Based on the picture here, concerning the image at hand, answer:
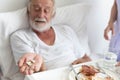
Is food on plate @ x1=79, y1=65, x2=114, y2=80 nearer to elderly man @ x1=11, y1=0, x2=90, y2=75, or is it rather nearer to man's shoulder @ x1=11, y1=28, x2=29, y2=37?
elderly man @ x1=11, y1=0, x2=90, y2=75

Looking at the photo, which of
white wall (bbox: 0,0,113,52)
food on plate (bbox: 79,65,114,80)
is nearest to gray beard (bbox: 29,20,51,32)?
white wall (bbox: 0,0,113,52)

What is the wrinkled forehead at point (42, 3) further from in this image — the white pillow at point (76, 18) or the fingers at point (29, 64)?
the fingers at point (29, 64)

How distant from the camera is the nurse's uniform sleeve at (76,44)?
6.18 feet

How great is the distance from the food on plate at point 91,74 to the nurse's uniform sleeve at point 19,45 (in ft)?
1.41

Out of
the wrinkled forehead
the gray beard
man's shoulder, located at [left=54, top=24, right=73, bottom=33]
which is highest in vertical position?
the wrinkled forehead

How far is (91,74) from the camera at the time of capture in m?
1.34

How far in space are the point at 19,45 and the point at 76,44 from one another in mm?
436

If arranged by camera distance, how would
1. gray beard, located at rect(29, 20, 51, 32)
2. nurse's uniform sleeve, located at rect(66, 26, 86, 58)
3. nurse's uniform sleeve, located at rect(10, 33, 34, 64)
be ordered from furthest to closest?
nurse's uniform sleeve, located at rect(66, 26, 86, 58) → gray beard, located at rect(29, 20, 51, 32) → nurse's uniform sleeve, located at rect(10, 33, 34, 64)

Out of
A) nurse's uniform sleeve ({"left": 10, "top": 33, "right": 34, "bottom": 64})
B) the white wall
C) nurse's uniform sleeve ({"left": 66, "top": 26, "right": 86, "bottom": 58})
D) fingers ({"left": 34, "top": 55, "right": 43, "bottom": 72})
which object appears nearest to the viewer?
fingers ({"left": 34, "top": 55, "right": 43, "bottom": 72})

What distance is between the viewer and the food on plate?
1.32 metres

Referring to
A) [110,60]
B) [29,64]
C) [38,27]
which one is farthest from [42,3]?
[110,60]

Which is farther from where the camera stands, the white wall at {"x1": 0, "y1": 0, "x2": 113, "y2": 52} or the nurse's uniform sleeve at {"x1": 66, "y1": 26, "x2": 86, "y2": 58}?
the white wall at {"x1": 0, "y1": 0, "x2": 113, "y2": 52}

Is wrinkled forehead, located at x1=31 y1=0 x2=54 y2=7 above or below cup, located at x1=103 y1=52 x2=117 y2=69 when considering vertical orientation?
above

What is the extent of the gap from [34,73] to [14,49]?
1.20ft
